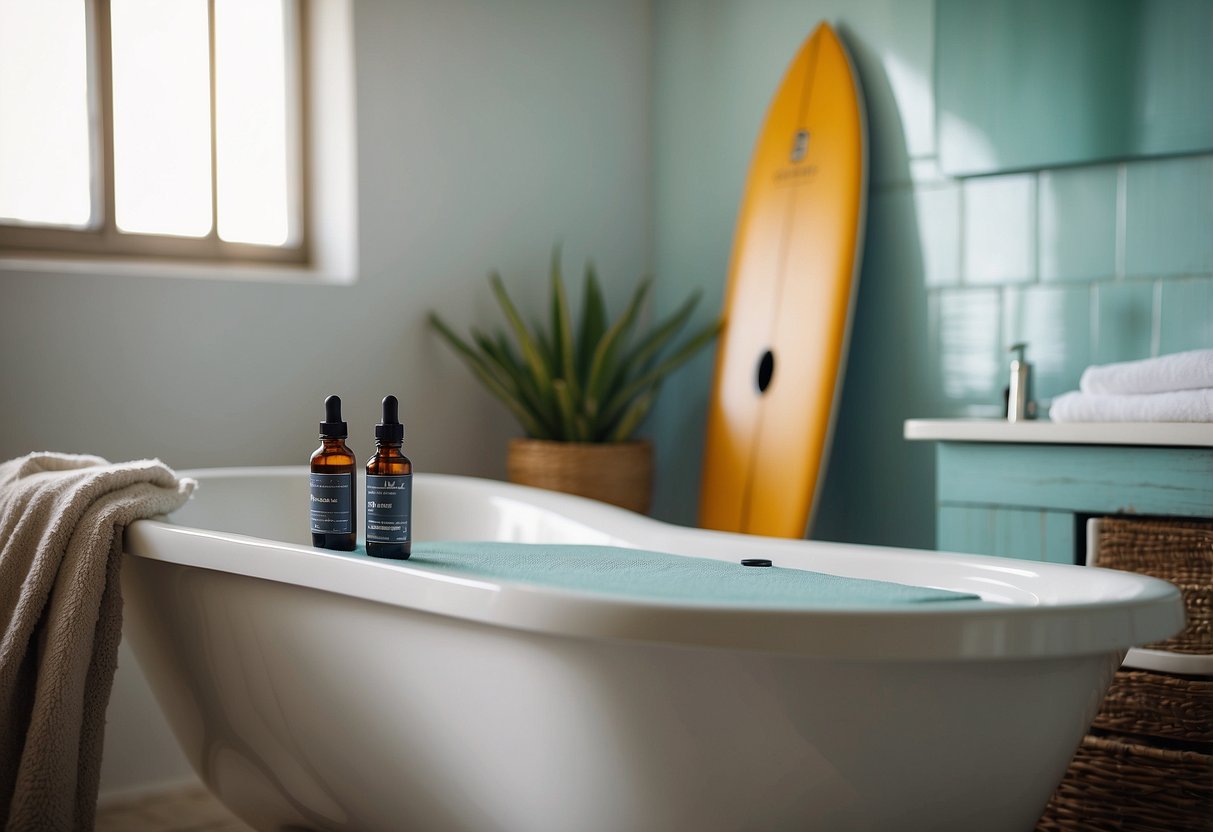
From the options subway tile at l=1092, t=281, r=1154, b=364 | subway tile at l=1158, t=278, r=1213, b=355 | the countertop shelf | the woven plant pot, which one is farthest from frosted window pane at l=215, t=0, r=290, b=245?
subway tile at l=1158, t=278, r=1213, b=355

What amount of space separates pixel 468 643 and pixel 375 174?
6.14 ft

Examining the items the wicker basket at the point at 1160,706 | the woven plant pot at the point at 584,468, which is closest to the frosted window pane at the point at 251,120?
the woven plant pot at the point at 584,468

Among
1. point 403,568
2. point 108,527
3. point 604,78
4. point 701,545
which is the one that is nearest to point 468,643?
point 403,568

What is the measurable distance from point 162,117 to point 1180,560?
90.4 inches

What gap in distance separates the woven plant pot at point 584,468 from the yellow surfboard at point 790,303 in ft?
0.70

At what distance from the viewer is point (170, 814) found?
8.09ft

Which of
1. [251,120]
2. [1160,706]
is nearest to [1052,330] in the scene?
[1160,706]

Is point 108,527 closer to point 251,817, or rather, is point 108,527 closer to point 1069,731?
point 251,817

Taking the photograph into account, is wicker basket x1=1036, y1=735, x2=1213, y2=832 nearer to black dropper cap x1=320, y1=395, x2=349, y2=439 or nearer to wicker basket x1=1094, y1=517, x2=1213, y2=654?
wicker basket x1=1094, y1=517, x2=1213, y2=654

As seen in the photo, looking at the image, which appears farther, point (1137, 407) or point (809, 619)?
point (1137, 407)

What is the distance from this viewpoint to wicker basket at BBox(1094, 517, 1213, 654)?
72.7 inches

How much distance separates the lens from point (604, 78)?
3471mm

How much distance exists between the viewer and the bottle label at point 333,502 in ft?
5.36

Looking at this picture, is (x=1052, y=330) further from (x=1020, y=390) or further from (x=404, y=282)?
(x=404, y=282)
